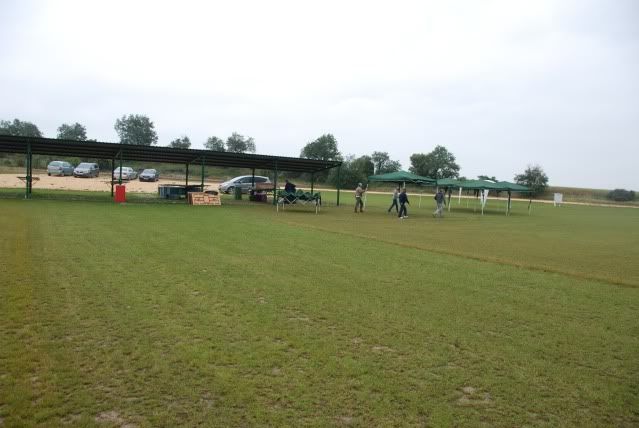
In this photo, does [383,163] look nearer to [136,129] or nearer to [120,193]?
[136,129]

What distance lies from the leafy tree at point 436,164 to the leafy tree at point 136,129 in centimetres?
6023

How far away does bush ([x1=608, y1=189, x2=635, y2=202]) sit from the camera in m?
72.5

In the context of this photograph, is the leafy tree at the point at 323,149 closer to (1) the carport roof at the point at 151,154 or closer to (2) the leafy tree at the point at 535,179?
(2) the leafy tree at the point at 535,179

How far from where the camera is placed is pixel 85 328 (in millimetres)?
4664

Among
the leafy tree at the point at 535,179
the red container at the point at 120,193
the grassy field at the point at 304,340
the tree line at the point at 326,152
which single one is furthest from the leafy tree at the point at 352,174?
the grassy field at the point at 304,340

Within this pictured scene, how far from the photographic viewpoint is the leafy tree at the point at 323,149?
9469 centimetres

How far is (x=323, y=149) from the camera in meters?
94.7

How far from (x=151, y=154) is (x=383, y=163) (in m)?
78.3

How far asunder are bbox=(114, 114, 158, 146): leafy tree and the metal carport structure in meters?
84.8

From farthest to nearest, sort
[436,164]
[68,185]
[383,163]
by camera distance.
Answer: [383,163] < [436,164] < [68,185]

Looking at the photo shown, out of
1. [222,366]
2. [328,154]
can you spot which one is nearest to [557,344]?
[222,366]

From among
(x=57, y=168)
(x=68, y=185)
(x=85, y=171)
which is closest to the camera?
(x=68, y=185)

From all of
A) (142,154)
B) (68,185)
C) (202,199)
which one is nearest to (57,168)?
(68,185)

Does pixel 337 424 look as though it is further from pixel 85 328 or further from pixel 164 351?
pixel 85 328
